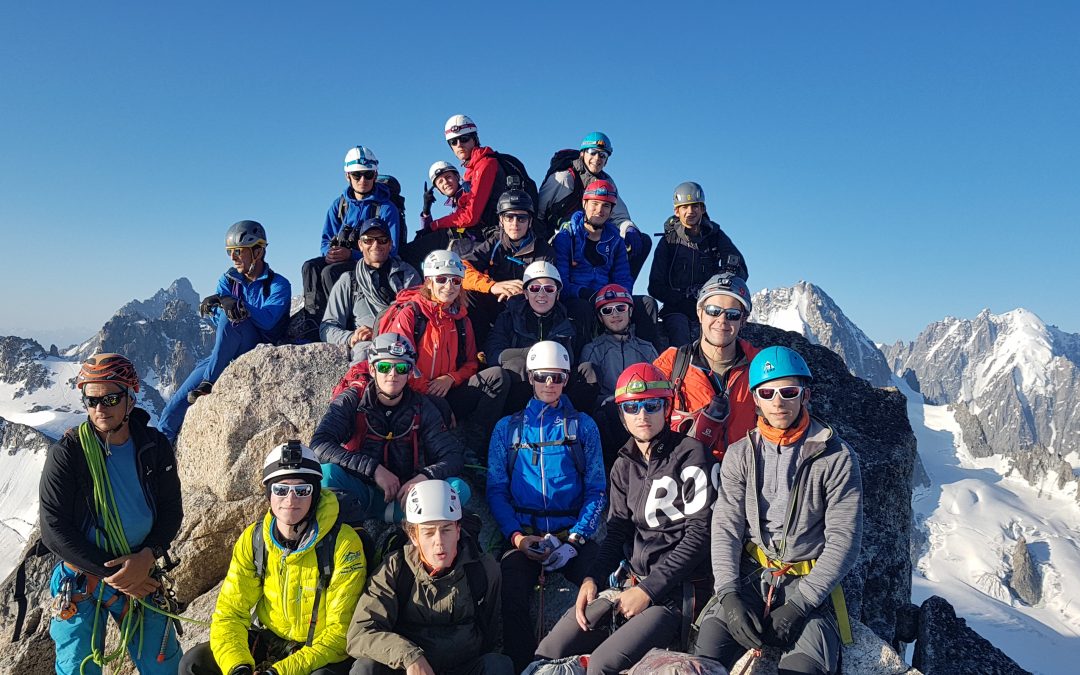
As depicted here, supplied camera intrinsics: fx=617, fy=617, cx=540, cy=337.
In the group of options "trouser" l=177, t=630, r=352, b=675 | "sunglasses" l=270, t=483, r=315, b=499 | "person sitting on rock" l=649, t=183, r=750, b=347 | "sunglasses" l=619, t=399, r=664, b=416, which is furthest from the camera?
"person sitting on rock" l=649, t=183, r=750, b=347

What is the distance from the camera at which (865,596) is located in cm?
1035

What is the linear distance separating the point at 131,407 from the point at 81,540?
138 centimetres

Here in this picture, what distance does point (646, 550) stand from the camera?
6.46 m

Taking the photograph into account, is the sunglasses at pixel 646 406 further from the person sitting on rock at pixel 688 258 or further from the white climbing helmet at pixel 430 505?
the person sitting on rock at pixel 688 258

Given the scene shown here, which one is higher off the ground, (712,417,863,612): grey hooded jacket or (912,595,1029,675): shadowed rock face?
(712,417,863,612): grey hooded jacket

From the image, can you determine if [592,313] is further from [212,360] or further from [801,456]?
[212,360]

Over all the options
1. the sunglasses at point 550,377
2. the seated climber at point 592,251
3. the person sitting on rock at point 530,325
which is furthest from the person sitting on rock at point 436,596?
the seated climber at point 592,251

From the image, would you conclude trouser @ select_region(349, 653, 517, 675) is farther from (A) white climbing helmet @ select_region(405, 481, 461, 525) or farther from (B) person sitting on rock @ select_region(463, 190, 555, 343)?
(B) person sitting on rock @ select_region(463, 190, 555, 343)

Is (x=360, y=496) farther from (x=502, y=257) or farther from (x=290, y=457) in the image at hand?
(x=502, y=257)

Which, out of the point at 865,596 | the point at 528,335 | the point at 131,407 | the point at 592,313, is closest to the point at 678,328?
the point at 592,313

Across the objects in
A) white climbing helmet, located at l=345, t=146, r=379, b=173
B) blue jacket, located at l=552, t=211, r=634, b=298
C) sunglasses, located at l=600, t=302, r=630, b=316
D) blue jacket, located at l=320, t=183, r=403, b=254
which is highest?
white climbing helmet, located at l=345, t=146, r=379, b=173

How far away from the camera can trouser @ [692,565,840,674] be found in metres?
5.37

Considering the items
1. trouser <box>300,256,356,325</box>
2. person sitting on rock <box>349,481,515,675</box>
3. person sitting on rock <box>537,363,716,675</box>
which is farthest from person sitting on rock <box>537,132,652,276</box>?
person sitting on rock <box>349,481,515,675</box>

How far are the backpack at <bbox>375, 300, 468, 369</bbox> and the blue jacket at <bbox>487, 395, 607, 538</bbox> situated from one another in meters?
1.92
